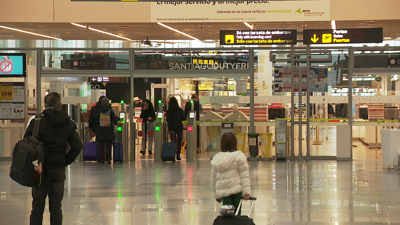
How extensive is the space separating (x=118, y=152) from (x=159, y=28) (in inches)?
182

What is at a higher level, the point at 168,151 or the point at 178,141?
the point at 178,141

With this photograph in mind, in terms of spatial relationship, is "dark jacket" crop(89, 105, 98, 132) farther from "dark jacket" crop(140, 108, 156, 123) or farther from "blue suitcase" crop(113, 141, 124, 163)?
"dark jacket" crop(140, 108, 156, 123)

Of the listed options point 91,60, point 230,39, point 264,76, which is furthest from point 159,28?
point 264,76

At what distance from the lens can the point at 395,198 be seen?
7.68 m

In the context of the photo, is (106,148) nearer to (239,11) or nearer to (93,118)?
(93,118)

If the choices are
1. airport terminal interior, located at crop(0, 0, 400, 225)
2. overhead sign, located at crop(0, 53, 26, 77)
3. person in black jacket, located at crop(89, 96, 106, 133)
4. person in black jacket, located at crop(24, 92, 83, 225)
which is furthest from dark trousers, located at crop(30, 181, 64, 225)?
overhead sign, located at crop(0, 53, 26, 77)

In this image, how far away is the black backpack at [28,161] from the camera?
4.86m

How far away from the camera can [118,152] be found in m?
13.0

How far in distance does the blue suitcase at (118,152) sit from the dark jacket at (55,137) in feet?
25.7

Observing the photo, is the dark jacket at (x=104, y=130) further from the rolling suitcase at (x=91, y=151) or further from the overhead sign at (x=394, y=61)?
the overhead sign at (x=394, y=61)

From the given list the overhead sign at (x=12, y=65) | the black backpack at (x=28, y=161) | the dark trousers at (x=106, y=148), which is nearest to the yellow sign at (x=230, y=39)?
the dark trousers at (x=106, y=148)

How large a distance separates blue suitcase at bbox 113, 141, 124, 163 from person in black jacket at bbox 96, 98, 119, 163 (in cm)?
22

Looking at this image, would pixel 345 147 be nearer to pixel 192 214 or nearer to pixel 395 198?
pixel 395 198

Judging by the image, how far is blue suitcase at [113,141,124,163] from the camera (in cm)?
1299
